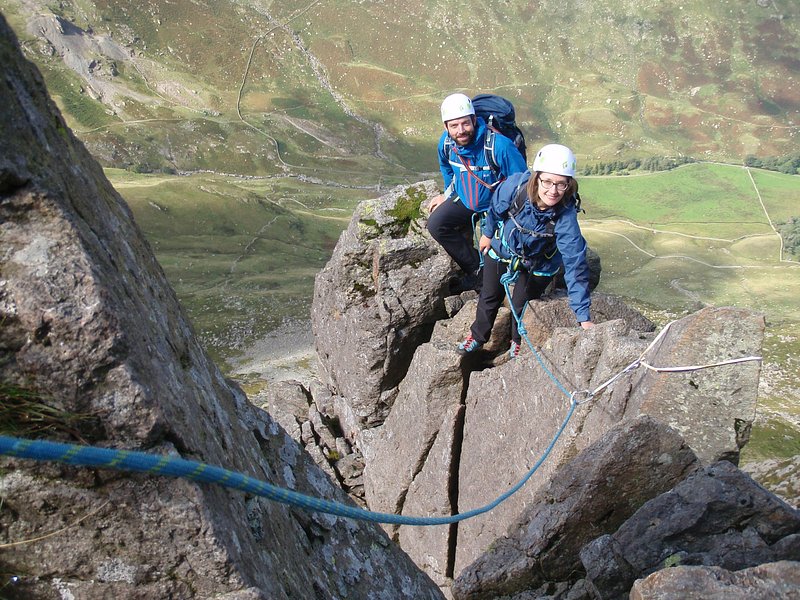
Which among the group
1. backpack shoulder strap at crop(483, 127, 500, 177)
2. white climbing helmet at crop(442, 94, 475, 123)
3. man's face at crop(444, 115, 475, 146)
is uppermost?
white climbing helmet at crop(442, 94, 475, 123)

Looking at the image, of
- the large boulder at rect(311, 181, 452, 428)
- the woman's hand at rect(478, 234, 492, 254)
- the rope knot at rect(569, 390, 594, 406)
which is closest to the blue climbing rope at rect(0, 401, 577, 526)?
the rope knot at rect(569, 390, 594, 406)

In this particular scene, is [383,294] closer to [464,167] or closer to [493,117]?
[464,167]

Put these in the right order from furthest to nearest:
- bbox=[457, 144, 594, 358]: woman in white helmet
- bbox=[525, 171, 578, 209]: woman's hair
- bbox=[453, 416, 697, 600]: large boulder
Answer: bbox=[525, 171, 578, 209]: woman's hair → bbox=[457, 144, 594, 358]: woman in white helmet → bbox=[453, 416, 697, 600]: large boulder

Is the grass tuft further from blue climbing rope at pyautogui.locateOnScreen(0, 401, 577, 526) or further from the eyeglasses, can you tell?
the eyeglasses

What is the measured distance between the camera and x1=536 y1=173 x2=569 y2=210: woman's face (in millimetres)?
12117

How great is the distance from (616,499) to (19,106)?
10755mm

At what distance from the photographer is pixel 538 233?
44.0ft

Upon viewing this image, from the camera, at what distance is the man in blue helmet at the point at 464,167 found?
1530 centimetres

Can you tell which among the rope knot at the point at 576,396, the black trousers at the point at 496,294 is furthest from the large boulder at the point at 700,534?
the black trousers at the point at 496,294

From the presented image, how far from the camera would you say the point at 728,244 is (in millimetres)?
166000

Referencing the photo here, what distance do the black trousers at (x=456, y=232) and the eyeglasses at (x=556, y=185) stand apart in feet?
20.8

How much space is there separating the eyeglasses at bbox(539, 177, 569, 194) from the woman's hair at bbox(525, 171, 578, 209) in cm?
10

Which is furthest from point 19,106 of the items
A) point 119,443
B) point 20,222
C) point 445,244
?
point 445,244

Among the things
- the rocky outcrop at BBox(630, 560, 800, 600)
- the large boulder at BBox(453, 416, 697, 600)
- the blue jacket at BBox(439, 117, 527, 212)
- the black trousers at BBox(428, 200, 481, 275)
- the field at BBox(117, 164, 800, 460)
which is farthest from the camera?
the field at BBox(117, 164, 800, 460)
